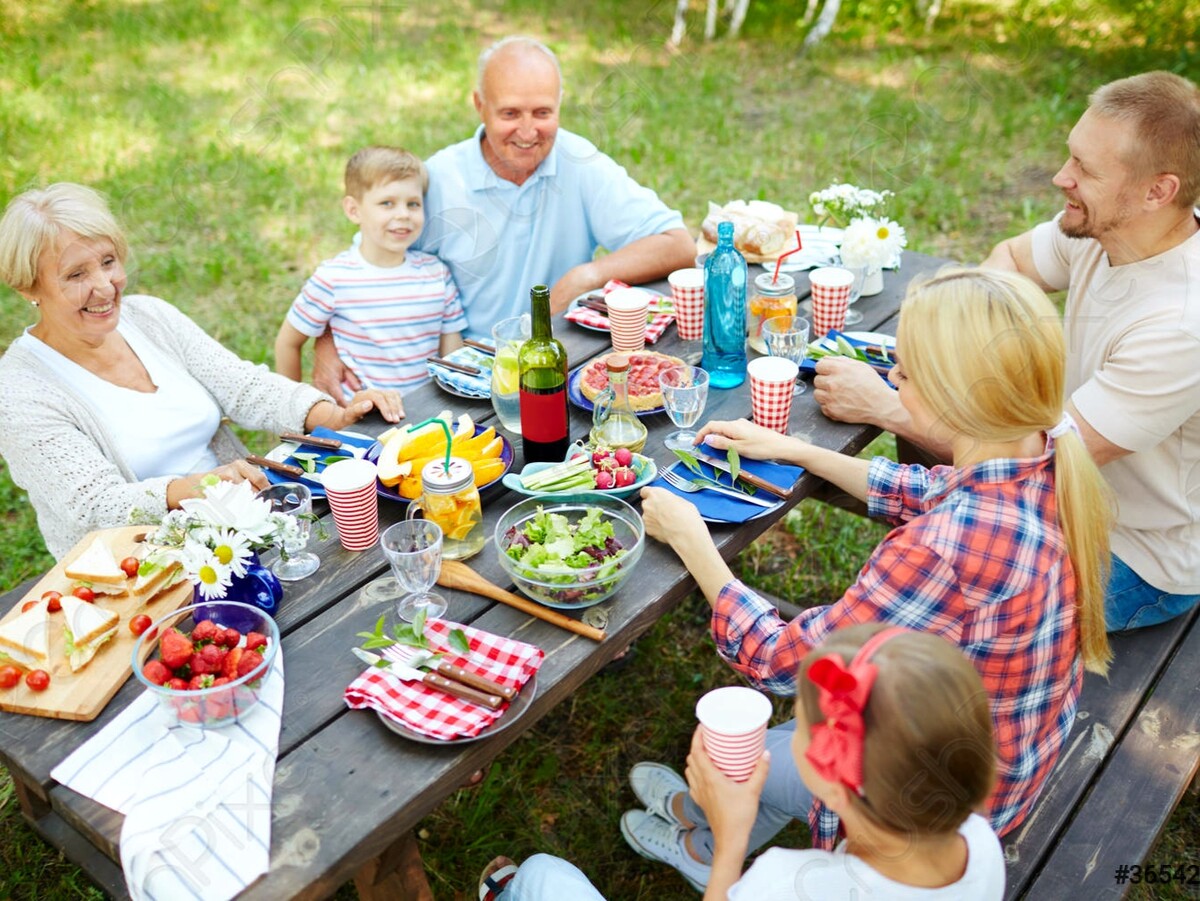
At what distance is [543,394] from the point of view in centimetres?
258

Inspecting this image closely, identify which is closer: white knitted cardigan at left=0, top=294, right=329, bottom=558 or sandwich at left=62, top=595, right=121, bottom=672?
sandwich at left=62, top=595, right=121, bottom=672

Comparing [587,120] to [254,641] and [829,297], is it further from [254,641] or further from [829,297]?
[254,641]

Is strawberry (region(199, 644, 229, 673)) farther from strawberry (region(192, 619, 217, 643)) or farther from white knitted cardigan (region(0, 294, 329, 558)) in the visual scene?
white knitted cardigan (region(0, 294, 329, 558))

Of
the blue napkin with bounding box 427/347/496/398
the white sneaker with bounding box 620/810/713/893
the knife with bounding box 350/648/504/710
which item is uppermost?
the blue napkin with bounding box 427/347/496/398

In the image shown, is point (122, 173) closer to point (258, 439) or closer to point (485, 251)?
point (258, 439)

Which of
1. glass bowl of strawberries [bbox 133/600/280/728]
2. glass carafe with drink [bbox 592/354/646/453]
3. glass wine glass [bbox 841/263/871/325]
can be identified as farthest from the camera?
glass wine glass [bbox 841/263/871/325]

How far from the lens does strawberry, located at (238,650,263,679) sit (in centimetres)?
197

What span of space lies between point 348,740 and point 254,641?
0.29m

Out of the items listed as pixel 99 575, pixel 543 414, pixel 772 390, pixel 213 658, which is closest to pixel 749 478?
pixel 772 390

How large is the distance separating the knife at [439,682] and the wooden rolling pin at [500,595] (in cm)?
26

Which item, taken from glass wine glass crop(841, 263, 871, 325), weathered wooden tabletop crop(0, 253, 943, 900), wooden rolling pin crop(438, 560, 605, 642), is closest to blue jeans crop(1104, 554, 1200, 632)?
weathered wooden tabletop crop(0, 253, 943, 900)

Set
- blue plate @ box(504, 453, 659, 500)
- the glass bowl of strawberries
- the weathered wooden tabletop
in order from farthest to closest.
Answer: blue plate @ box(504, 453, 659, 500), the glass bowl of strawberries, the weathered wooden tabletop

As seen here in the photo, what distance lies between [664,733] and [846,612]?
1.53m

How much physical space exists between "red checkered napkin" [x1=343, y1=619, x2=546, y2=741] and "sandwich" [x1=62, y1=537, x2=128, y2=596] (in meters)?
0.62
